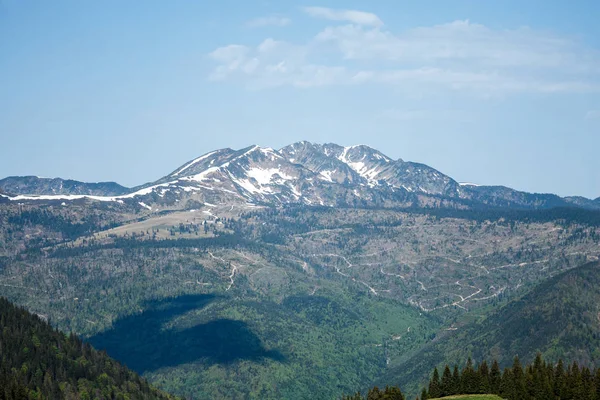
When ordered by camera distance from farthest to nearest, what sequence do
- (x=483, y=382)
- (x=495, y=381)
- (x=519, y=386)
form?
(x=495, y=381) < (x=483, y=382) < (x=519, y=386)

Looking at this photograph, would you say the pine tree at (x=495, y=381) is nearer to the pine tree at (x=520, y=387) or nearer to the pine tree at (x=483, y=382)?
the pine tree at (x=483, y=382)

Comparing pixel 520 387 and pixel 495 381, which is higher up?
pixel 520 387

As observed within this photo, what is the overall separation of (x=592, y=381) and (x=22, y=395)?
158058mm

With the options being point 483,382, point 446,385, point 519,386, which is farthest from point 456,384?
point 519,386

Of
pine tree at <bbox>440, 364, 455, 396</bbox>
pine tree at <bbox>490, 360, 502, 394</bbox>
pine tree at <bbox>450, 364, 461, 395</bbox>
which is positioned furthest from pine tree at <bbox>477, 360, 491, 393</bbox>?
pine tree at <bbox>440, 364, 455, 396</bbox>

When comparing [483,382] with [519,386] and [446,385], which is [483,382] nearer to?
[519,386]

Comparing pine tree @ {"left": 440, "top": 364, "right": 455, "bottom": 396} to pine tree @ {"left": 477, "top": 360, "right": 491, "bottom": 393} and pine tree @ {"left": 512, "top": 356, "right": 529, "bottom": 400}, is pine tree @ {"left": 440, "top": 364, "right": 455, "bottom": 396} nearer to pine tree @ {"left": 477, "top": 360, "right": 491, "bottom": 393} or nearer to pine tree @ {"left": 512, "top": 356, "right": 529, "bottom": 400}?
pine tree @ {"left": 477, "top": 360, "right": 491, "bottom": 393}

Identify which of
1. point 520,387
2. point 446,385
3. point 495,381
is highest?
point 520,387

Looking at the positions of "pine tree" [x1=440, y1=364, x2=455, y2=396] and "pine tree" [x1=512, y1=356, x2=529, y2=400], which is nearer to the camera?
"pine tree" [x1=512, y1=356, x2=529, y2=400]

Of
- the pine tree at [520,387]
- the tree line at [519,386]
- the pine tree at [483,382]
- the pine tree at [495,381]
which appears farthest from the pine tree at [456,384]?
the pine tree at [520,387]

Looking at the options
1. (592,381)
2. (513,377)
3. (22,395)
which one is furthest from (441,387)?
(22,395)

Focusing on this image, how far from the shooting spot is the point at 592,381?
625ft

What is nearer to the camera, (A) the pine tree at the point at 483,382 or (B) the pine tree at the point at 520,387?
(B) the pine tree at the point at 520,387

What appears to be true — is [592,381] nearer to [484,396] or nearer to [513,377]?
[513,377]
